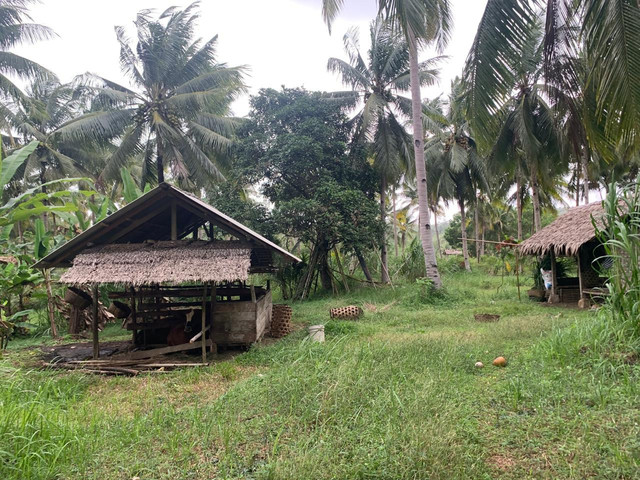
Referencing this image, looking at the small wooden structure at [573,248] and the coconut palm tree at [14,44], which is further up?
the coconut palm tree at [14,44]

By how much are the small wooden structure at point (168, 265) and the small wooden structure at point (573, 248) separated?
26.0 ft

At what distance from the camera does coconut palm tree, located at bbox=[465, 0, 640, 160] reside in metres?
4.48

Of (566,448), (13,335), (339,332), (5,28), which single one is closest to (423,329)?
(339,332)

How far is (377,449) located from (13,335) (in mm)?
11088

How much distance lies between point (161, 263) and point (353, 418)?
14.8 ft

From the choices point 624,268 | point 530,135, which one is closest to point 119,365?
point 624,268

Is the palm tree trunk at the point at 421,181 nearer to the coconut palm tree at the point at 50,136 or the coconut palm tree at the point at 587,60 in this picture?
the coconut palm tree at the point at 587,60

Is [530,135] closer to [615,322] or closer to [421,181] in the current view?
[421,181]

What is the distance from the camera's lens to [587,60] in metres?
5.54

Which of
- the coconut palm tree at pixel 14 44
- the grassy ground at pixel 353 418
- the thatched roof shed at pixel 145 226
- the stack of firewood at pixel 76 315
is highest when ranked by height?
the coconut palm tree at pixel 14 44

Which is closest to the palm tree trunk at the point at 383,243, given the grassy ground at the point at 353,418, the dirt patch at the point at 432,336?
the dirt patch at the point at 432,336

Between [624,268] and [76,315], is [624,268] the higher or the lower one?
the higher one

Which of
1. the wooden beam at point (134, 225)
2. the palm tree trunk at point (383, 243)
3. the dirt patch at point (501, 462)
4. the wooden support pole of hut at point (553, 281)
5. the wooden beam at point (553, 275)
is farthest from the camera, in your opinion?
the palm tree trunk at point (383, 243)

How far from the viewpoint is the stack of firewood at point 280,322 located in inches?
349
